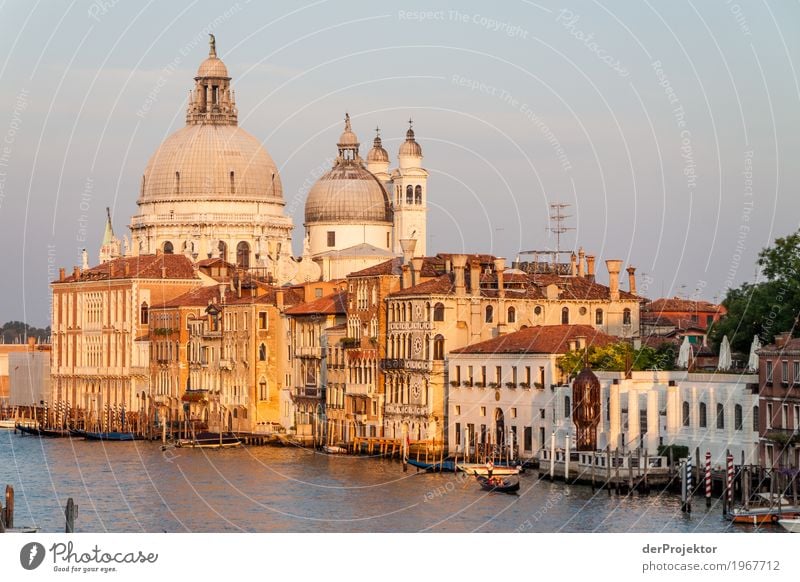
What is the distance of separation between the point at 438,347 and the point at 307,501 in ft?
48.7

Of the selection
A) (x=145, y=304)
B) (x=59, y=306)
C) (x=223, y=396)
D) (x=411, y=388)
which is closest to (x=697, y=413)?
Answer: (x=411, y=388)

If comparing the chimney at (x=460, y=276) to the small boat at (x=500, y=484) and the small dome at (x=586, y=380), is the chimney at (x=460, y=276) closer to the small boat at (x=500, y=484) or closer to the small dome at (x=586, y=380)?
the small dome at (x=586, y=380)

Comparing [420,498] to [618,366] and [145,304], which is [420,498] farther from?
[145,304]

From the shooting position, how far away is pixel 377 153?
10606cm

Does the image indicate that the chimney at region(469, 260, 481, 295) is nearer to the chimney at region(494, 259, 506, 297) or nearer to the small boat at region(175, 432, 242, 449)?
the chimney at region(494, 259, 506, 297)

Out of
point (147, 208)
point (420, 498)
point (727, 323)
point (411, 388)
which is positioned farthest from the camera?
point (147, 208)

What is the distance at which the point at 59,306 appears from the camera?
105 m

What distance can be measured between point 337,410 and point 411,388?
5791mm

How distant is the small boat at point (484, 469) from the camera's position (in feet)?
193

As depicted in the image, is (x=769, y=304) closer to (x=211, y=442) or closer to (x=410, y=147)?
(x=211, y=442)

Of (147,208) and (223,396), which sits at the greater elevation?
Answer: (147,208)

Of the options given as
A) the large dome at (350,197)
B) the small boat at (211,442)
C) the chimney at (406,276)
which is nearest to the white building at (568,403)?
the chimney at (406,276)

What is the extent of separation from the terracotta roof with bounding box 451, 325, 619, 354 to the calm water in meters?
4.00
